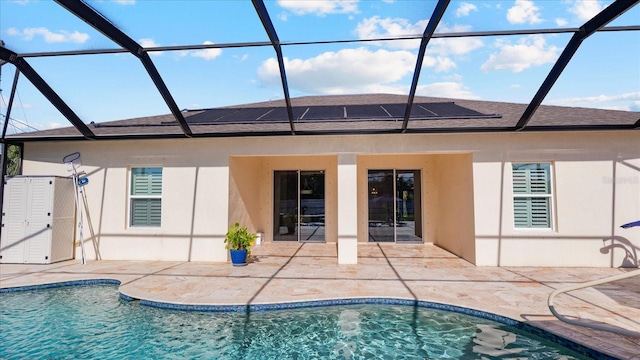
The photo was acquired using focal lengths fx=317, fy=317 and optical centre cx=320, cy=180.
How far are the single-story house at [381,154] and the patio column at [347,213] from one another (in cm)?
2

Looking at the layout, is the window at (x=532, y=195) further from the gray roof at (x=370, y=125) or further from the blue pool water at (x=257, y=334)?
the blue pool water at (x=257, y=334)

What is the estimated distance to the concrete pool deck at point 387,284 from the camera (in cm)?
452

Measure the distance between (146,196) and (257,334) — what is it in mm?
5787

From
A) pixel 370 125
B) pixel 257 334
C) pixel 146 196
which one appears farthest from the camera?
pixel 146 196

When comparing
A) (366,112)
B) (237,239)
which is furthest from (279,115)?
(237,239)

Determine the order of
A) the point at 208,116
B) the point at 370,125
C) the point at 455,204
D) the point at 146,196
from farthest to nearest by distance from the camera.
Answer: the point at 208,116 < the point at 455,204 < the point at 146,196 < the point at 370,125

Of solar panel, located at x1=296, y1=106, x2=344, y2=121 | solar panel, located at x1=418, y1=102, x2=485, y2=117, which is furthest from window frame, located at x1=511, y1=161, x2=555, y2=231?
solar panel, located at x1=296, y1=106, x2=344, y2=121

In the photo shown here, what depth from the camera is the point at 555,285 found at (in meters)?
5.89

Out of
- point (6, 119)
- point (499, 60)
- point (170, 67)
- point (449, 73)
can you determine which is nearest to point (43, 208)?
point (6, 119)

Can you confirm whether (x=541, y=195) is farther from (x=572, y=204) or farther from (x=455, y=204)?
(x=455, y=204)

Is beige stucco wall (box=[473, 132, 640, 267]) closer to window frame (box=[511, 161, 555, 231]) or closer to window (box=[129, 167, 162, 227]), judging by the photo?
window frame (box=[511, 161, 555, 231])

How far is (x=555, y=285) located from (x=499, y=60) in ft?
14.4

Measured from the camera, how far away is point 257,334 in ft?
14.1

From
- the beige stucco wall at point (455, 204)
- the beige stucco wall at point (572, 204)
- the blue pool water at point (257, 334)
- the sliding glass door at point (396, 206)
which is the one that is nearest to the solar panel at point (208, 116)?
the blue pool water at point (257, 334)
